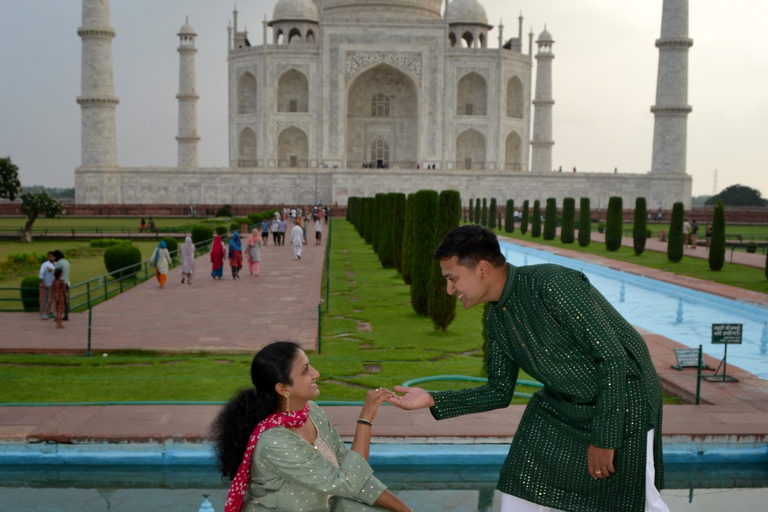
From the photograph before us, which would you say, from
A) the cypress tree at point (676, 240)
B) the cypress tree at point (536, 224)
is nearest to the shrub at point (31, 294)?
the cypress tree at point (676, 240)

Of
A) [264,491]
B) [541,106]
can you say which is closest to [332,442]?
[264,491]

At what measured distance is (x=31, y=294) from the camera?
821 cm

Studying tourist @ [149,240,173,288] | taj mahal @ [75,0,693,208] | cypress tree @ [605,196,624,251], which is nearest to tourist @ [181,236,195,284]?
tourist @ [149,240,173,288]

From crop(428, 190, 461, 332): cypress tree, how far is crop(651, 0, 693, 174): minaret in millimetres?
27742

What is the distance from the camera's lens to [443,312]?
278 inches

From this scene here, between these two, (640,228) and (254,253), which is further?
(640,228)

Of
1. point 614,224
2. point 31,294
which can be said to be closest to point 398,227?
point 31,294

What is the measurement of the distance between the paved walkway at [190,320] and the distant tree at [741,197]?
41248 mm

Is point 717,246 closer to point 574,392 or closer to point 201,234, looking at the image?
point 201,234

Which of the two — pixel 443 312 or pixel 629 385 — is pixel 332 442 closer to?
pixel 629 385

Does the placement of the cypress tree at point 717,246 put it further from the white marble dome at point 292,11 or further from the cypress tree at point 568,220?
the white marble dome at point 292,11

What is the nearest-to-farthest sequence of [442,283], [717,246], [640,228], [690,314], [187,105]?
[442,283]
[690,314]
[717,246]
[640,228]
[187,105]

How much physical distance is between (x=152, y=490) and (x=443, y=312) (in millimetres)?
4060

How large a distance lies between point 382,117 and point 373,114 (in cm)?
54
